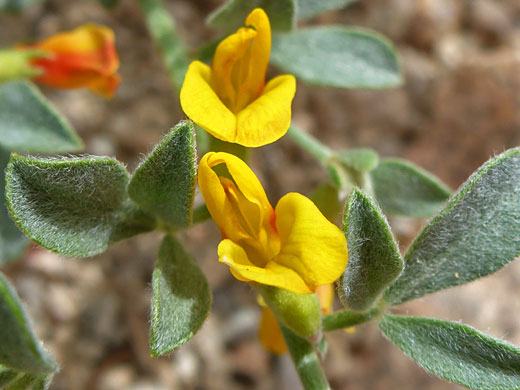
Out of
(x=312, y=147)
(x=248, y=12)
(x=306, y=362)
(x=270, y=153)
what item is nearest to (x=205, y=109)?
(x=248, y=12)

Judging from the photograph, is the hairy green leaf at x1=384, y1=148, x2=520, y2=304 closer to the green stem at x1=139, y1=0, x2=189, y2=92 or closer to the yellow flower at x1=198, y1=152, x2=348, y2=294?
the yellow flower at x1=198, y1=152, x2=348, y2=294

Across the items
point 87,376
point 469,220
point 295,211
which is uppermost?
Answer: point 295,211

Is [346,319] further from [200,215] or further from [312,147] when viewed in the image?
[312,147]

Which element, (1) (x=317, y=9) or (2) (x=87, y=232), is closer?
(2) (x=87, y=232)

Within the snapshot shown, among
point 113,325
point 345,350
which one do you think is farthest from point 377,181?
point 113,325

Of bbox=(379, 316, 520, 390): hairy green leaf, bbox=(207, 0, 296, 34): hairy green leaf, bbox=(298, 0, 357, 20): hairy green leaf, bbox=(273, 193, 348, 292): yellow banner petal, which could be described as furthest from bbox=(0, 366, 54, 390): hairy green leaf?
bbox=(298, 0, 357, 20): hairy green leaf

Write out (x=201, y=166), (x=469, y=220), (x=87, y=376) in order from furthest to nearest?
1. (x=87, y=376)
2. (x=469, y=220)
3. (x=201, y=166)

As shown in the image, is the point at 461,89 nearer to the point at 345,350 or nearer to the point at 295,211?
the point at 345,350
